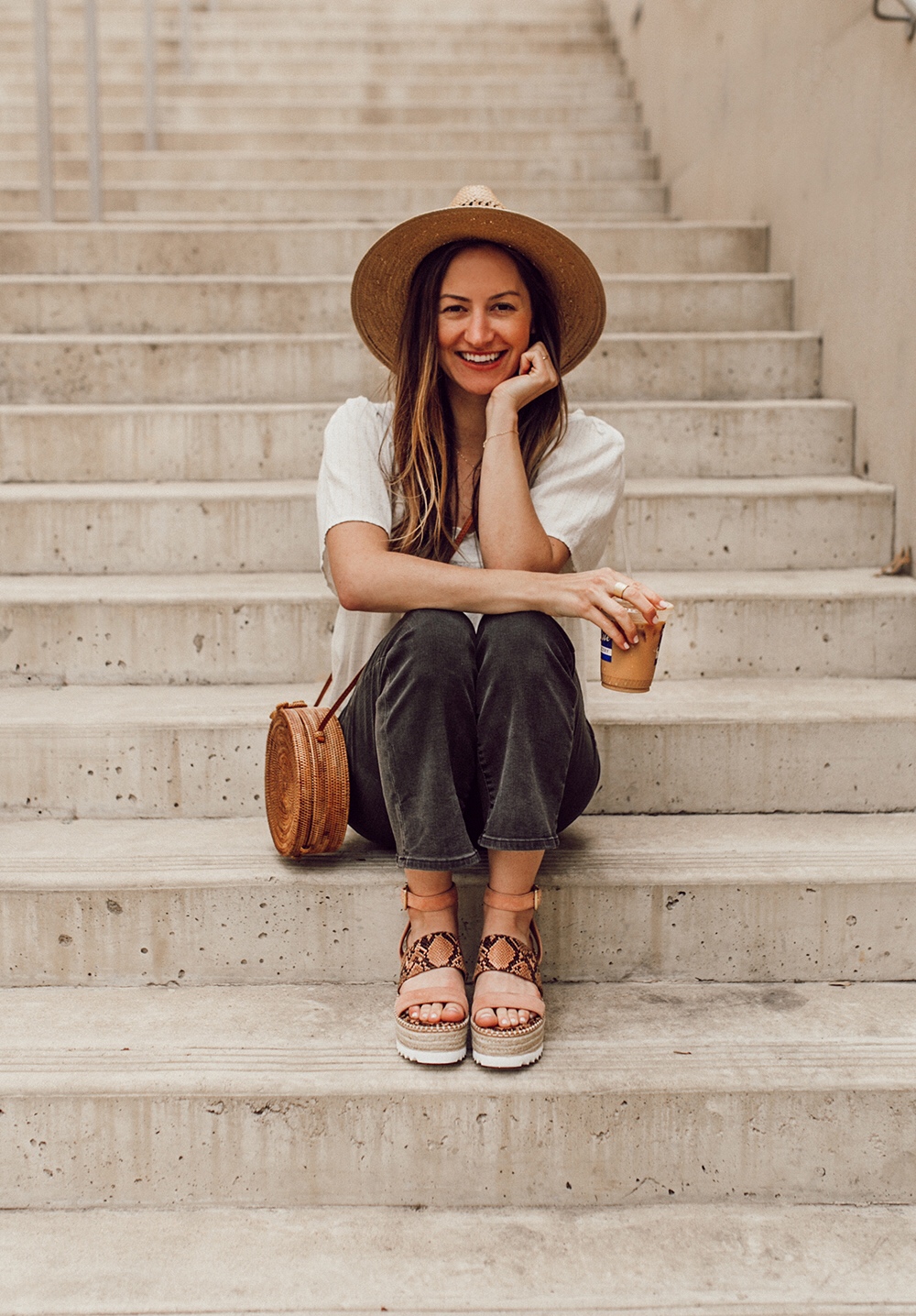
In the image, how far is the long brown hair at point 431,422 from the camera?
1.89 metres

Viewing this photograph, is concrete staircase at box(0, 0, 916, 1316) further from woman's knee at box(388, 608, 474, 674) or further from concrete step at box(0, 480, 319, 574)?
woman's knee at box(388, 608, 474, 674)

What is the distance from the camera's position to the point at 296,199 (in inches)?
170

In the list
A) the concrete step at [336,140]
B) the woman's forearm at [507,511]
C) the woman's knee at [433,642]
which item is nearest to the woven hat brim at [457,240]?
the woman's forearm at [507,511]

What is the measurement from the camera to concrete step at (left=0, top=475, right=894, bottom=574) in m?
2.65

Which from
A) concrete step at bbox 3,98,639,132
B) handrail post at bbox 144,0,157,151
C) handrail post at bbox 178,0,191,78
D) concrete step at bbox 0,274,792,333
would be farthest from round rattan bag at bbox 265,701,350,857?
handrail post at bbox 178,0,191,78

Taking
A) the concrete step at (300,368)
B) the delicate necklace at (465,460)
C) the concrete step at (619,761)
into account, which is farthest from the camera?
the concrete step at (300,368)

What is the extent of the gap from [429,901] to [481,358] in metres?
0.84

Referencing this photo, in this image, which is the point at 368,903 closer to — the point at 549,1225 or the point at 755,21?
the point at 549,1225

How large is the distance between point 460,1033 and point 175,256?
9.23 ft

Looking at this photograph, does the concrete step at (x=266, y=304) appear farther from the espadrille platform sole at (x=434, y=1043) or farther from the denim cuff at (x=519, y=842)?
the espadrille platform sole at (x=434, y=1043)

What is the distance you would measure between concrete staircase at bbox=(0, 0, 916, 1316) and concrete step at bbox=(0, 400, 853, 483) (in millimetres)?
10

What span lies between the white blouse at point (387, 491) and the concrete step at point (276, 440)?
1.00 m

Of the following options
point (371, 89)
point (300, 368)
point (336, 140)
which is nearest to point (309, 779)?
point (300, 368)

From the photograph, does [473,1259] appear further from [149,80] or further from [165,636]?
[149,80]
